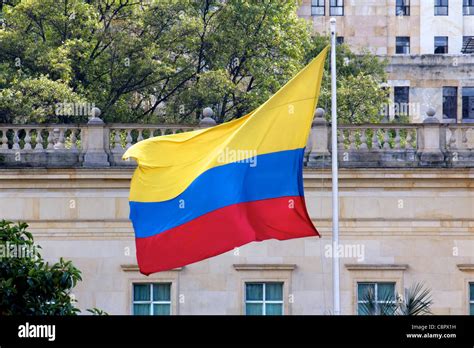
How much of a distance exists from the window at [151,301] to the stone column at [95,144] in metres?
2.58

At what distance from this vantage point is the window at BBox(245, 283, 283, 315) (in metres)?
42.1

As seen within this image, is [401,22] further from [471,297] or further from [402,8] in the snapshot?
[471,297]

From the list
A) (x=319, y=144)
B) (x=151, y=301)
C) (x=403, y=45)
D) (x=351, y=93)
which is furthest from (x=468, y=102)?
(x=151, y=301)

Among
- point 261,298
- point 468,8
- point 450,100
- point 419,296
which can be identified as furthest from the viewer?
point 468,8

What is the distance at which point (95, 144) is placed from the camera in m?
42.6

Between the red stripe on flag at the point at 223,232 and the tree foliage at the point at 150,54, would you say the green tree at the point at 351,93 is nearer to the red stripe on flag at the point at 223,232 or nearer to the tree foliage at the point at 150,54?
the tree foliage at the point at 150,54

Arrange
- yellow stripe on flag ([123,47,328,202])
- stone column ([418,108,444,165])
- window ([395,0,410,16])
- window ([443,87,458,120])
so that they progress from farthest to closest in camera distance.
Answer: window ([395,0,410,16]) → window ([443,87,458,120]) → stone column ([418,108,444,165]) → yellow stripe on flag ([123,47,328,202])

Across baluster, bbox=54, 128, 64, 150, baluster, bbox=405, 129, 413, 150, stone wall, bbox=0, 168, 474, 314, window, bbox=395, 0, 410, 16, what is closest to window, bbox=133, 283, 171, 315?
stone wall, bbox=0, 168, 474, 314

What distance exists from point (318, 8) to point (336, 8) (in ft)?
3.01

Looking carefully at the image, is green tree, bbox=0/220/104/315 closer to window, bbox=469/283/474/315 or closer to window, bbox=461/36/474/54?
window, bbox=469/283/474/315

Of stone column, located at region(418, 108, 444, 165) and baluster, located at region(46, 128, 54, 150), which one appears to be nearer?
stone column, located at region(418, 108, 444, 165)
